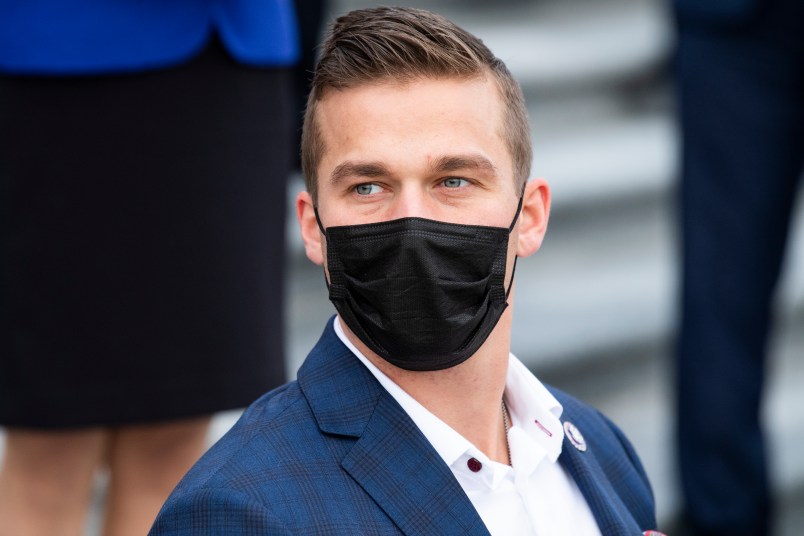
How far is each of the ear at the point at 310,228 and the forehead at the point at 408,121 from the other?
0.08 metres

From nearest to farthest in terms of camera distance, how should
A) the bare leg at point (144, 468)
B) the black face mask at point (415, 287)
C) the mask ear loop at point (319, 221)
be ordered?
the black face mask at point (415, 287) < the mask ear loop at point (319, 221) < the bare leg at point (144, 468)

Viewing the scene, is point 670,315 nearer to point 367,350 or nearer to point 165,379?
point 165,379

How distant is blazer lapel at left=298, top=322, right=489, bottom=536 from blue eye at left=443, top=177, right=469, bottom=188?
0.88ft

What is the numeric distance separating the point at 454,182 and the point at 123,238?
36.4 inches

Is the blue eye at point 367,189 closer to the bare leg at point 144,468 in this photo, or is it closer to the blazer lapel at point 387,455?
the blazer lapel at point 387,455

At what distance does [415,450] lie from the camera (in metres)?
1.77

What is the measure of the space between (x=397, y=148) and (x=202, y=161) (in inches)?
34.2

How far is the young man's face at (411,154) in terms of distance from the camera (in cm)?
179

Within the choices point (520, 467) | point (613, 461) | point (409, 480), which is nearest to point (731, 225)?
point (613, 461)

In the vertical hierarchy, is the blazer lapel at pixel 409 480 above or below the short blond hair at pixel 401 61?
below

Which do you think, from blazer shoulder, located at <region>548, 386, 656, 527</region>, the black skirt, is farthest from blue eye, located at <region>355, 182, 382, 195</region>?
the black skirt

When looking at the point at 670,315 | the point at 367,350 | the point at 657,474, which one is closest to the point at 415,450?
the point at 367,350

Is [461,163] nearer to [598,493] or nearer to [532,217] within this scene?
[532,217]

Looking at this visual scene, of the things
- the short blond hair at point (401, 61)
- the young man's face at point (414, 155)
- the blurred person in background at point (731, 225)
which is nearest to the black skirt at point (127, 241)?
the short blond hair at point (401, 61)
